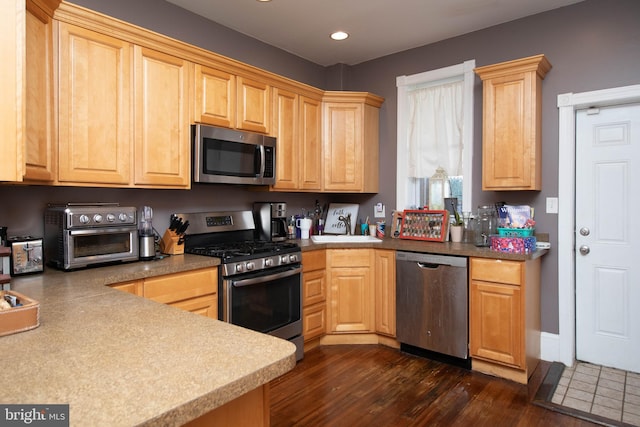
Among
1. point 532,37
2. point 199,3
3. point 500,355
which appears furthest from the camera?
point 532,37

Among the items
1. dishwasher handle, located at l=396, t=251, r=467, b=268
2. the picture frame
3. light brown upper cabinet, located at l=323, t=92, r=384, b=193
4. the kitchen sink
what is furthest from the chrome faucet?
dishwasher handle, located at l=396, t=251, r=467, b=268

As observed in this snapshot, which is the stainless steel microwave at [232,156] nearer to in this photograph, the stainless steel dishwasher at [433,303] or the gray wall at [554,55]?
the stainless steel dishwasher at [433,303]

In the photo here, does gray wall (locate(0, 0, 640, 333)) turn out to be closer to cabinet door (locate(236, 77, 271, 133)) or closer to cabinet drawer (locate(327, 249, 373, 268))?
cabinet door (locate(236, 77, 271, 133))

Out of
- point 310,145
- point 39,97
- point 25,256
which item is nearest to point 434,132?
point 310,145

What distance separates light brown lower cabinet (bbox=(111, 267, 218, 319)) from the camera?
219 cm

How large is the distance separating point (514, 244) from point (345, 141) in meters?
1.77

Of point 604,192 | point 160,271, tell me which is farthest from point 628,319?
point 160,271

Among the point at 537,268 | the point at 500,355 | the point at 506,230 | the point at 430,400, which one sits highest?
the point at 506,230

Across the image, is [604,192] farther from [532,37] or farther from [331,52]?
[331,52]

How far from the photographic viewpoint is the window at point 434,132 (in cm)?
354

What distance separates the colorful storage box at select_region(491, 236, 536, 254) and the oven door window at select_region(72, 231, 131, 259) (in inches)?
96.9

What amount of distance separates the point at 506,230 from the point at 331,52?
93.8 inches

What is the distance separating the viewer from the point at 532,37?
3.21 metres

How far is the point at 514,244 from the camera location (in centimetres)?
282
